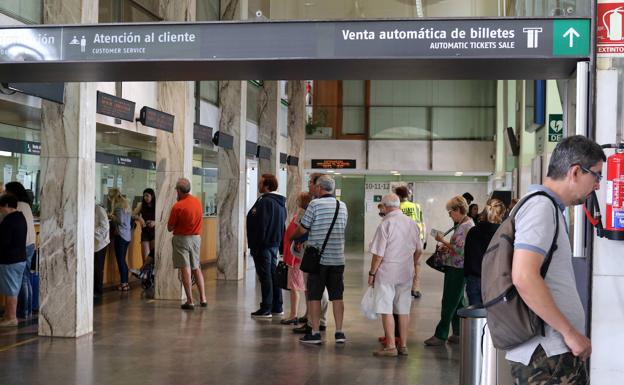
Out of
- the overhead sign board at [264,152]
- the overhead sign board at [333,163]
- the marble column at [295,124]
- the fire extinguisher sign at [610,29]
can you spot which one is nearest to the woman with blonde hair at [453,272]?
the fire extinguisher sign at [610,29]

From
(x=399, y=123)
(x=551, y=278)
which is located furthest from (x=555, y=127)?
(x=399, y=123)

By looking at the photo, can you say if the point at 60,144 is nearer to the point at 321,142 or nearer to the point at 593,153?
the point at 593,153

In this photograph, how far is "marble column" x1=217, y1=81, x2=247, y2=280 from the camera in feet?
51.7

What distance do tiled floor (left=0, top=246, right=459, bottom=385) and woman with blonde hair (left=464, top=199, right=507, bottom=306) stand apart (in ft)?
2.97

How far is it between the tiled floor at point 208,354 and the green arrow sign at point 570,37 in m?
3.21

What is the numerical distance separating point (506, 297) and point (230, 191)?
12760mm

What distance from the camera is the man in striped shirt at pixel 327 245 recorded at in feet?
28.5

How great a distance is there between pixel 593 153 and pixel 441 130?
2270cm

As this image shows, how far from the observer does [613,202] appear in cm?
504

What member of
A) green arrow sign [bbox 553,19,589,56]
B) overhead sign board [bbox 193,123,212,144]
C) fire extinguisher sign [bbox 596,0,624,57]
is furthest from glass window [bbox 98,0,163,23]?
fire extinguisher sign [bbox 596,0,624,57]

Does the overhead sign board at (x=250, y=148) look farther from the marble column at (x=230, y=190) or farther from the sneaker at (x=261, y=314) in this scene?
the sneaker at (x=261, y=314)

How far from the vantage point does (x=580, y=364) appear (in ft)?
10.8

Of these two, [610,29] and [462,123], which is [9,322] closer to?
[610,29]

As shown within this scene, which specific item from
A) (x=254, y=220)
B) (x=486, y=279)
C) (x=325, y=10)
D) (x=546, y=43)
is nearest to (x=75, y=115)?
(x=254, y=220)
